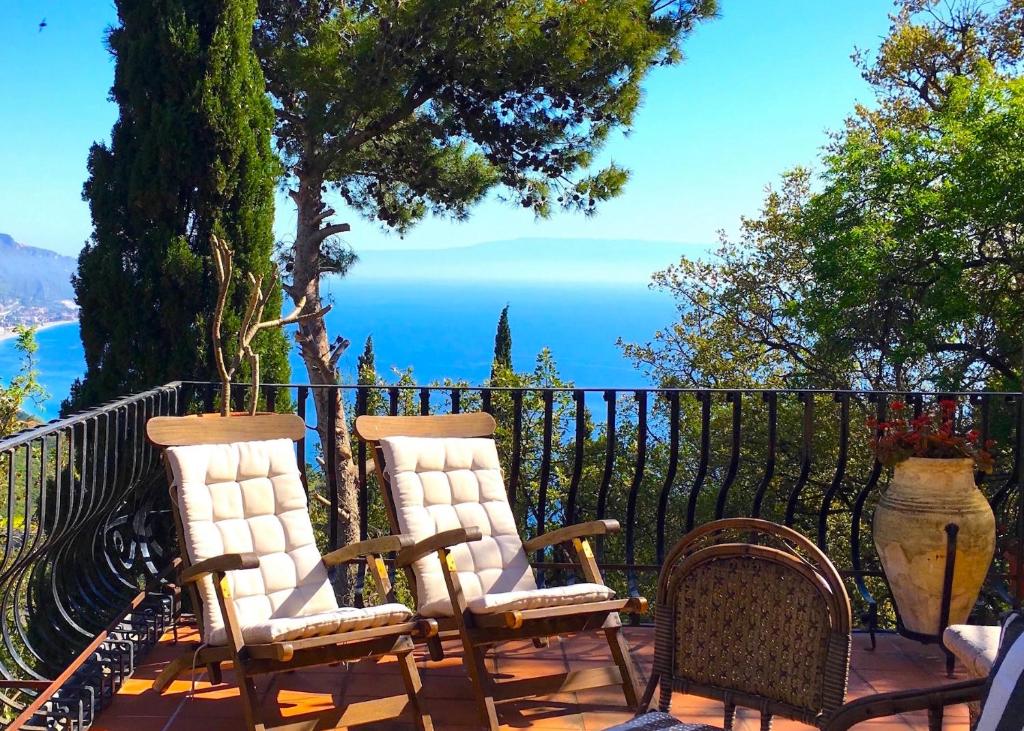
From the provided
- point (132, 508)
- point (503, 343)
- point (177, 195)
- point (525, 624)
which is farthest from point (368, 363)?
point (525, 624)

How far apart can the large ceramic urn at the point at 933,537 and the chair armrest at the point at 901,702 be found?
80.7 inches

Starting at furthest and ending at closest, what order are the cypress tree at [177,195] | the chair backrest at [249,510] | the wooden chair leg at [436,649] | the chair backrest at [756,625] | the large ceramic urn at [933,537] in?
the cypress tree at [177,195], the large ceramic urn at [933,537], the wooden chair leg at [436,649], the chair backrest at [249,510], the chair backrest at [756,625]

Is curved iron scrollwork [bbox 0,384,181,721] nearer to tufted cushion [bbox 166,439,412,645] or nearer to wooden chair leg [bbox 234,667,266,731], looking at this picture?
tufted cushion [bbox 166,439,412,645]

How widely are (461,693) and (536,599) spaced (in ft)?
1.88

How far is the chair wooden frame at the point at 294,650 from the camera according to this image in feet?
9.52

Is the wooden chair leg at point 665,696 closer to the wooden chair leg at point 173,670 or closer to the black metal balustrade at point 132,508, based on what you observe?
the black metal balustrade at point 132,508

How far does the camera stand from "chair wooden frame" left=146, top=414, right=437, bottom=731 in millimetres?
2900

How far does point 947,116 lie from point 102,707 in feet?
45.1

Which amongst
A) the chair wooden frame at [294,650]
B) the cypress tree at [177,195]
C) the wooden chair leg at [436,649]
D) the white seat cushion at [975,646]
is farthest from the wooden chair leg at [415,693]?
the cypress tree at [177,195]

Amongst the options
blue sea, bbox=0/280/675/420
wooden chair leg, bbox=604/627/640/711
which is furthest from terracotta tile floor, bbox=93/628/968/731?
blue sea, bbox=0/280/675/420

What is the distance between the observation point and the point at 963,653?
2230mm

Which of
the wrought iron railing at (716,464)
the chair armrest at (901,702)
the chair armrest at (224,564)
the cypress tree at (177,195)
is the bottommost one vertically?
the wrought iron railing at (716,464)

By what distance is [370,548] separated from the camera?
11.0 ft

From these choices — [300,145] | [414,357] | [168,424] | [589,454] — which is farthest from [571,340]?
[168,424]
